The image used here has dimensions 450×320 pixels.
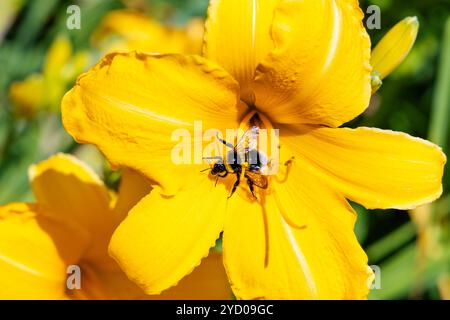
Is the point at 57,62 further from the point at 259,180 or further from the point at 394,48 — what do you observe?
the point at 394,48

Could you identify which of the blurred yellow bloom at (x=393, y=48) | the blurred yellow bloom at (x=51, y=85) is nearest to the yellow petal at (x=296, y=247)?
the blurred yellow bloom at (x=393, y=48)

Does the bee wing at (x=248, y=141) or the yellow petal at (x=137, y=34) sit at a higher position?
the bee wing at (x=248, y=141)

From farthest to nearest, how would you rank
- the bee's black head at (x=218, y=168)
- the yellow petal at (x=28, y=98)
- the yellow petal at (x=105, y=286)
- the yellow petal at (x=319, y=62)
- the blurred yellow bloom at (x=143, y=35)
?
the blurred yellow bloom at (x=143, y=35)
the yellow petal at (x=28, y=98)
the yellow petal at (x=105, y=286)
the bee's black head at (x=218, y=168)
the yellow petal at (x=319, y=62)

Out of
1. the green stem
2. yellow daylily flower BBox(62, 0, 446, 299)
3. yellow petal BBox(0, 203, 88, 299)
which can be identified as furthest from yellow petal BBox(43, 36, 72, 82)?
the green stem

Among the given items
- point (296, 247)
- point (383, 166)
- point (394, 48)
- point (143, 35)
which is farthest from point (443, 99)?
point (143, 35)

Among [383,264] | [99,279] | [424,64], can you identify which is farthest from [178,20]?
[99,279]

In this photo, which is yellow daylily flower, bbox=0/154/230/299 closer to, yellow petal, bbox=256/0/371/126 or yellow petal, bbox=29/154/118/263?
yellow petal, bbox=29/154/118/263

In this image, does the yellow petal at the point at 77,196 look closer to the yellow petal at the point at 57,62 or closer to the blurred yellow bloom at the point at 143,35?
the yellow petal at the point at 57,62
